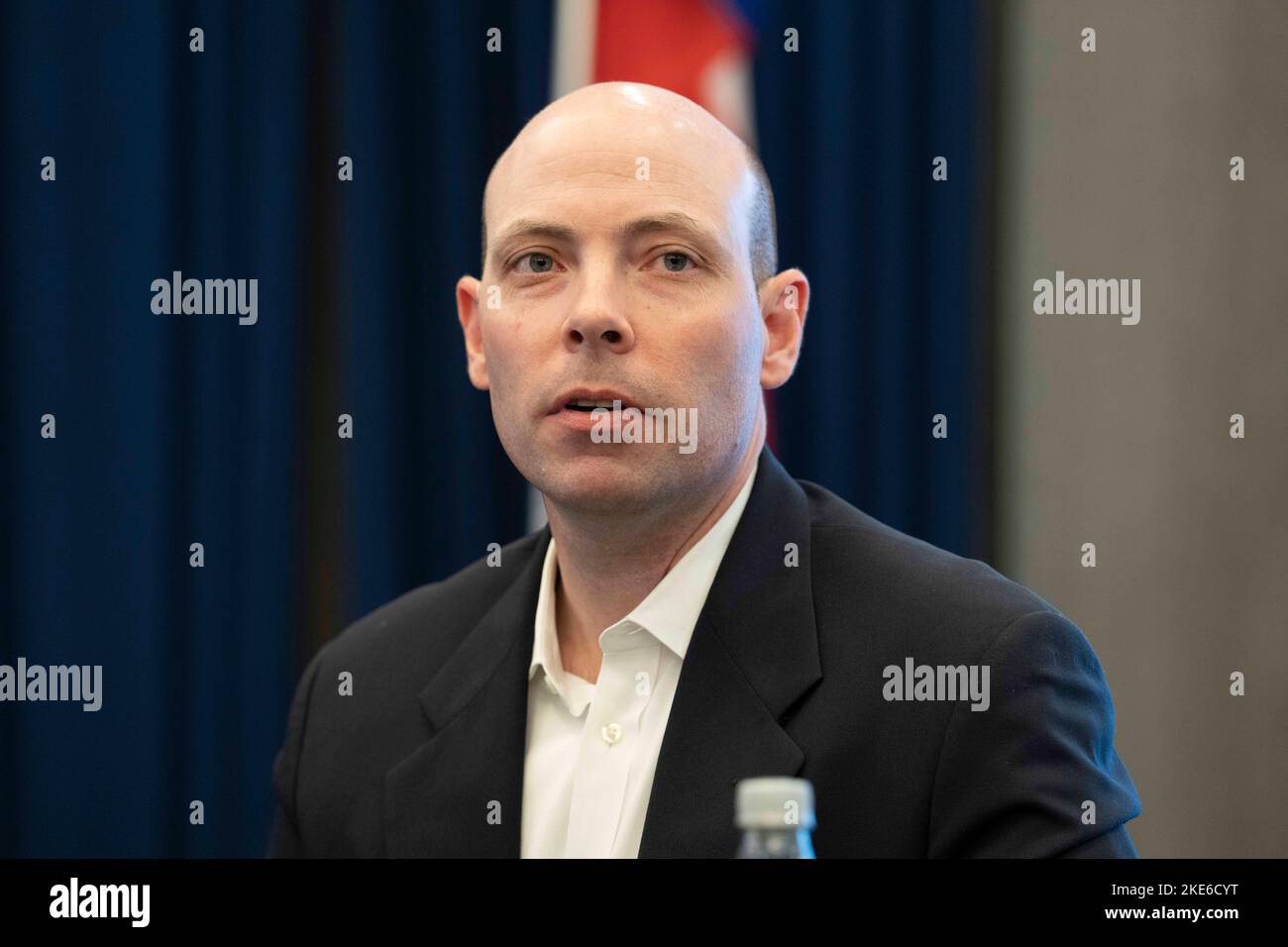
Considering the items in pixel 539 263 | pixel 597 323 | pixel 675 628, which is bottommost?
pixel 675 628

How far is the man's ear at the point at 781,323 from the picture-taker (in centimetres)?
200

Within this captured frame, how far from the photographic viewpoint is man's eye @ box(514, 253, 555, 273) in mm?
1827

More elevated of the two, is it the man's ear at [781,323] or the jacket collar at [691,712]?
the man's ear at [781,323]

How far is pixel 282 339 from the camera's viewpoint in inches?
115

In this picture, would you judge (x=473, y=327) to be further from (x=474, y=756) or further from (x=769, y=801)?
(x=769, y=801)

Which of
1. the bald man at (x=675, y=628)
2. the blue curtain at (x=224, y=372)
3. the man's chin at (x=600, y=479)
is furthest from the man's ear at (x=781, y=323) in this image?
the blue curtain at (x=224, y=372)

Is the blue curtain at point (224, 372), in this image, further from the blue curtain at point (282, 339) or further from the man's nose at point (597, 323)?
the man's nose at point (597, 323)

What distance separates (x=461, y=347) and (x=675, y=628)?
1244mm

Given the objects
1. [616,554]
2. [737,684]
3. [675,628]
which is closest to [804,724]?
[737,684]

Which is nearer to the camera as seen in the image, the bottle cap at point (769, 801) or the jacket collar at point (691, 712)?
the bottle cap at point (769, 801)

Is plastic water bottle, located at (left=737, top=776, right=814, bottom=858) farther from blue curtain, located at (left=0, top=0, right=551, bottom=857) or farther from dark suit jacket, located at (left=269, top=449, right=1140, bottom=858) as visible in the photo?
blue curtain, located at (left=0, top=0, right=551, bottom=857)

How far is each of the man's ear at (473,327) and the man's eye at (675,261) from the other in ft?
1.05

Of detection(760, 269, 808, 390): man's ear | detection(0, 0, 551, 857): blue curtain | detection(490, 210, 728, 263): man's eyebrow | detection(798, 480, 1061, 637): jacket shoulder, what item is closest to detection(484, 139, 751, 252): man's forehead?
detection(490, 210, 728, 263): man's eyebrow
